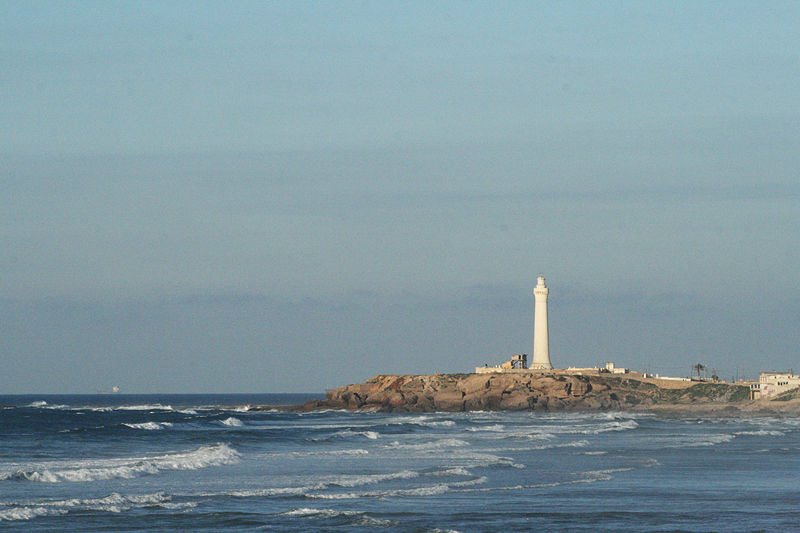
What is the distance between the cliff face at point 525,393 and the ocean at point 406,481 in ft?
105

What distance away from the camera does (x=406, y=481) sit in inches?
1294

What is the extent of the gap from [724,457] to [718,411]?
4247 centimetres

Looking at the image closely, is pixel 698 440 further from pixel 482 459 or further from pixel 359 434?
pixel 359 434

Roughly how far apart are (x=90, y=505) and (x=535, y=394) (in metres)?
66.9

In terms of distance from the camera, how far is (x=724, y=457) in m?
40.7

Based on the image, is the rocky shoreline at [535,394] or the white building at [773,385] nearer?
the white building at [773,385]

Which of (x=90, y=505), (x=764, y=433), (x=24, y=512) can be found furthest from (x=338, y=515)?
(x=764, y=433)

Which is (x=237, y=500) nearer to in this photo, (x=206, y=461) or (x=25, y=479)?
(x=25, y=479)

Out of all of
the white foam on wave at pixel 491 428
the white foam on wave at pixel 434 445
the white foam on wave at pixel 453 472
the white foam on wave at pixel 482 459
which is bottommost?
the white foam on wave at pixel 453 472

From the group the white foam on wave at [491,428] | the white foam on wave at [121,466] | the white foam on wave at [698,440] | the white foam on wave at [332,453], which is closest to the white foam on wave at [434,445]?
the white foam on wave at [332,453]

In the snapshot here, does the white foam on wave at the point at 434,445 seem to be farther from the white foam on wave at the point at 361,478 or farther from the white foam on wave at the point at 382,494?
the white foam on wave at the point at 382,494

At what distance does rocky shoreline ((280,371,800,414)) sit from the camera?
90.1 metres

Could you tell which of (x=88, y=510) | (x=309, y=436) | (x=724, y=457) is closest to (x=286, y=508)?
(x=88, y=510)

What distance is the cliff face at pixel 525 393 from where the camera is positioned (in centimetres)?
9050
